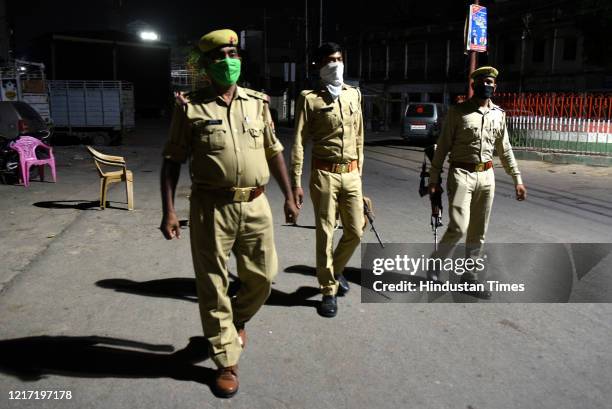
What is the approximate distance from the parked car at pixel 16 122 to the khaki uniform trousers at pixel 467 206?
33.2 feet

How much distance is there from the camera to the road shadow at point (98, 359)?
3475 mm

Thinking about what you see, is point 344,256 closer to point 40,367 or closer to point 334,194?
point 334,194

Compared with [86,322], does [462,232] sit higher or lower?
higher

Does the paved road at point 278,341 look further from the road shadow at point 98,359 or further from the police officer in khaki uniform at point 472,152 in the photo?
the police officer in khaki uniform at point 472,152

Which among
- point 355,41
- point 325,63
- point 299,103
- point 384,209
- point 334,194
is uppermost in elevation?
point 355,41

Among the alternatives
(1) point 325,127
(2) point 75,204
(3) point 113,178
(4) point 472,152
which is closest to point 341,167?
(1) point 325,127

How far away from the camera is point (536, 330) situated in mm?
4203

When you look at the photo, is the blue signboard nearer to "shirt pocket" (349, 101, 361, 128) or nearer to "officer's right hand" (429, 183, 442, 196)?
"officer's right hand" (429, 183, 442, 196)

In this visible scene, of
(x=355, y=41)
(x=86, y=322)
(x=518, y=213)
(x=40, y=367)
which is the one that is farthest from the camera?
(x=355, y=41)

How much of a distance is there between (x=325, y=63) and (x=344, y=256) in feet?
5.11

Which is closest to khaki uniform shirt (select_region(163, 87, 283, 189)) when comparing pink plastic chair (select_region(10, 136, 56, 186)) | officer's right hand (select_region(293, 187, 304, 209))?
officer's right hand (select_region(293, 187, 304, 209))

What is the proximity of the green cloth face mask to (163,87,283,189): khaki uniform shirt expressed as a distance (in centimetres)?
8

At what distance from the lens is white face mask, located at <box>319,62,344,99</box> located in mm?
4355

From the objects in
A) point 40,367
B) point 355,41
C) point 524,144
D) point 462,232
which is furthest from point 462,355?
point 355,41
